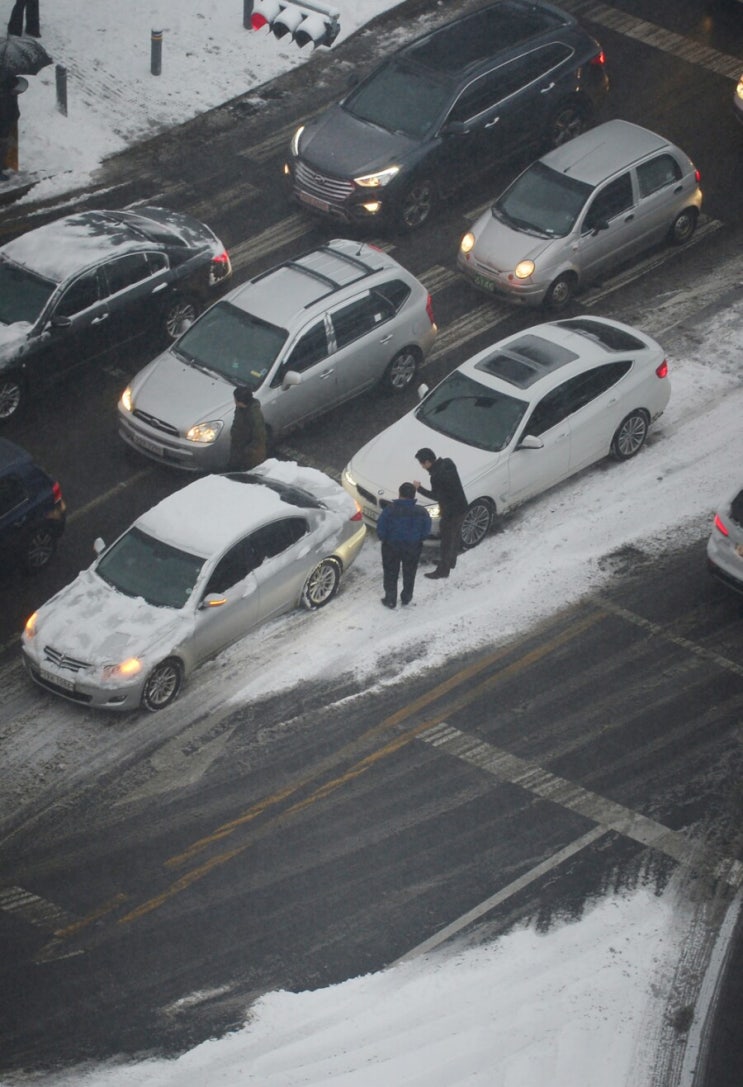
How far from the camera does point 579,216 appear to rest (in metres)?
21.5

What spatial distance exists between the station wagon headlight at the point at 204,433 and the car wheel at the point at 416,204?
5.79 m

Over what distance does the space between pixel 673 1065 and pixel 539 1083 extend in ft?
3.60

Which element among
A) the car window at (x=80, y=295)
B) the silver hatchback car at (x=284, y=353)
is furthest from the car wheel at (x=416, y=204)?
the car window at (x=80, y=295)

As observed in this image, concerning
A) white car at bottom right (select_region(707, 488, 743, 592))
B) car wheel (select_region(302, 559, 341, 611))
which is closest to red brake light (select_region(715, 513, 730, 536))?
white car at bottom right (select_region(707, 488, 743, 592))

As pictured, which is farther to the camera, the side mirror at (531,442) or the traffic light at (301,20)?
the traffic light at (301,20)

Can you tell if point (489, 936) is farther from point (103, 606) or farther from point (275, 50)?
point (275, 50)

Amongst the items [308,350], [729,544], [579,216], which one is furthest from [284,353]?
[729,544]

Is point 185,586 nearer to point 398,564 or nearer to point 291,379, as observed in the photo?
point 398,564

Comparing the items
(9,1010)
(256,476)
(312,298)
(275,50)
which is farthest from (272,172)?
(9,1010)

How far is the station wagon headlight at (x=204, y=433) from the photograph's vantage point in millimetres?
18578

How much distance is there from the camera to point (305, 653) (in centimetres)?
1661

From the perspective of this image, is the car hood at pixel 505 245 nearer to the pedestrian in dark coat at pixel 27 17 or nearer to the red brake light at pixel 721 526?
the red brake light at pixel 721 526

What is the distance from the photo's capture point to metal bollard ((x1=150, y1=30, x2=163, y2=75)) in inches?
1009

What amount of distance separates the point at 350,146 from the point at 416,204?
123 centimetres
